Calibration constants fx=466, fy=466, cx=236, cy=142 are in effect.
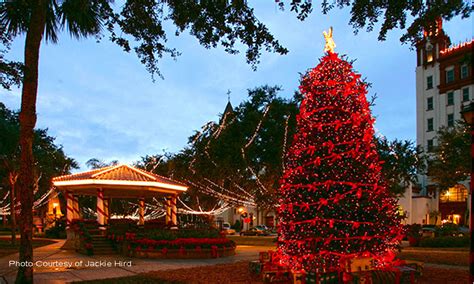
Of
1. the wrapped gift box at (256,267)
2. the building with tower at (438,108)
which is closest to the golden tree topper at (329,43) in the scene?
the wrapped gift box at (256,267)

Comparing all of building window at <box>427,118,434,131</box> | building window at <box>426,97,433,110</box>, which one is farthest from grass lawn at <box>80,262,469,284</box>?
building window at <box>426,97,433,110</box>

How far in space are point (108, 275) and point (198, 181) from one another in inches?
837

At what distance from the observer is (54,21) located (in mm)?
14266

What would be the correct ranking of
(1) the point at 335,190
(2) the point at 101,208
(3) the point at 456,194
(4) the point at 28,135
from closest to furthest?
(4) the point at 28,135 → (1) the point at 335,190 → (2) the point at 101,208 → (3) the point at 456,194

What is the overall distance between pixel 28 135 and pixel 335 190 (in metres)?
8.07

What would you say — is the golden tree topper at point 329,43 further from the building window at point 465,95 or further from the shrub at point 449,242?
the building window at point 465,95

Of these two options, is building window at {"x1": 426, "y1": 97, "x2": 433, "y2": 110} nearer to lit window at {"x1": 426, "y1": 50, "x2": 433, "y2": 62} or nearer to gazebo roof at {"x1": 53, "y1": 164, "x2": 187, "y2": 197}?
lit window at {"x1": 426, "y1": 50, "x2": 433, "y2": 62}

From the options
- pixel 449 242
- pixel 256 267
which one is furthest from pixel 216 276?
pixel 449 242

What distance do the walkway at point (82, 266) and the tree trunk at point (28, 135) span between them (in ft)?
5.56

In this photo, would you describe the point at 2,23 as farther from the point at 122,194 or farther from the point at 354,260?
the point at 122,194

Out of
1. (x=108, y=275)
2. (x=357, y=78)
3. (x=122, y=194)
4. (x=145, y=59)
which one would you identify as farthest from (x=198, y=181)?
(x=145, y=59)

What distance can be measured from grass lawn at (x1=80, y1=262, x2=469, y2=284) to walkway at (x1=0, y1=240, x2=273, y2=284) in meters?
1.04

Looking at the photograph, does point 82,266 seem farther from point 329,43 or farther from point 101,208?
point 329,43

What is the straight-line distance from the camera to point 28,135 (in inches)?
468
